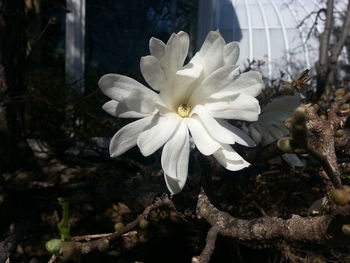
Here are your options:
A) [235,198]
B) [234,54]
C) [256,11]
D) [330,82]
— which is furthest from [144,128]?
[256,11]

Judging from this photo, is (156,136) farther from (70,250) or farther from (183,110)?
(70,250)

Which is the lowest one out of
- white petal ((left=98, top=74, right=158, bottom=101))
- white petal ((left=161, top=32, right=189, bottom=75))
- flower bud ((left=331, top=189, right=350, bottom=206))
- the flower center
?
flower bud ((left=331, top=189, right=350, bottom=206))

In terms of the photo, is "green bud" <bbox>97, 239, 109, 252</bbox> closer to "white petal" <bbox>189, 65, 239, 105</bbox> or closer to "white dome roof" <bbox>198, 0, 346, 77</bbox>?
"white petal" <bbox>189, 65, 239, 105</bbox>

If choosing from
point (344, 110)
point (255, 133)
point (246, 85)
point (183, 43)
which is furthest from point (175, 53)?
point (344, 110)

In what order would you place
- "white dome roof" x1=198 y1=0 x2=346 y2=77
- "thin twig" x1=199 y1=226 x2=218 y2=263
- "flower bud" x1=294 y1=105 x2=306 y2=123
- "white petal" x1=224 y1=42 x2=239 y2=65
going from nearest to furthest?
1. "flower bud" x1=294 y1=105 x2=306 y2=123
2. "thin twig" x1=199 y1=226 x2=218 y2=263
3. "white petal" x1=224 y1=42 x2=239 y2=65
4. "white dome roof" x1=198 y1=0 x2=346 y2=77

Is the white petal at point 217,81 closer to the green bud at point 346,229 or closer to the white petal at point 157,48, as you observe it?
the white petal at point 157,48

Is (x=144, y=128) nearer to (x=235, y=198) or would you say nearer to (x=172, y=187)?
(x=172, y=187)

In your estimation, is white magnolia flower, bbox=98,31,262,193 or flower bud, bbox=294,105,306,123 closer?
flower bud, bbox=294,105,306,123

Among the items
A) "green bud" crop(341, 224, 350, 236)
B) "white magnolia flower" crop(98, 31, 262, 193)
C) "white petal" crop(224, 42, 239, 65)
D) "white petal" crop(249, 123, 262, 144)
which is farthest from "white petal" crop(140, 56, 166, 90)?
"green bud" crop(341, 224, 350, 236)
